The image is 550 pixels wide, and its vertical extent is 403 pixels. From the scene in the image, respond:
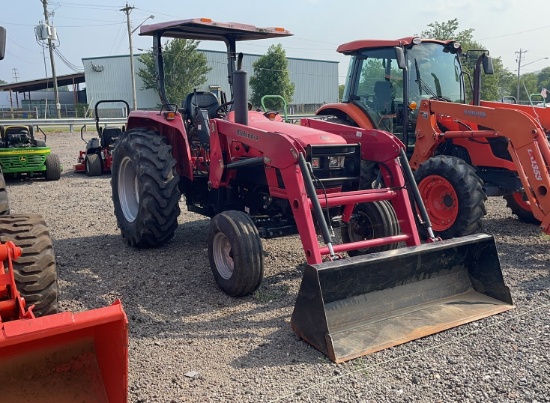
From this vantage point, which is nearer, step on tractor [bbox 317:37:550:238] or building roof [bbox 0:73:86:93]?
step on tractor [bbox 317:37:550:238]

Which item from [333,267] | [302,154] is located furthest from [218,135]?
[333,267]

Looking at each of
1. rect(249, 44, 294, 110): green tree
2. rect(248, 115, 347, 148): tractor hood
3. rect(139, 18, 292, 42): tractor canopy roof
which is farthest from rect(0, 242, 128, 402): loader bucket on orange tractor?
rect(249, 44, 294, 110): green tree

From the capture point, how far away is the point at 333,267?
360 centimetres

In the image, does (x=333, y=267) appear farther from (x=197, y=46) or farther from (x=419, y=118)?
(x=197, y=46)

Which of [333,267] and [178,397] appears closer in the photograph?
[178,397]

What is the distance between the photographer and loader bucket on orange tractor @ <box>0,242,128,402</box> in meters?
2.34

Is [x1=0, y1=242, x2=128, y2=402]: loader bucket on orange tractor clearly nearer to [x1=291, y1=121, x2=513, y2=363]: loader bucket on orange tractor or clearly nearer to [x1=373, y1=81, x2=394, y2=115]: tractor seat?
[x1=291, y1=121, x2=513, y2=363]: loader bucket on orange tractor

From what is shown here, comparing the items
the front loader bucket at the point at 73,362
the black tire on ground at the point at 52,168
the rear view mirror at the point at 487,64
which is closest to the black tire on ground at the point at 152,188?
the front loader bucket at the point at 73,362

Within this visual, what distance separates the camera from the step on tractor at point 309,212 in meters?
3.76

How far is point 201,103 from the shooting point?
20.2 feet

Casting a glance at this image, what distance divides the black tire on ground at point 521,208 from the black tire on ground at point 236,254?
14.6 ft

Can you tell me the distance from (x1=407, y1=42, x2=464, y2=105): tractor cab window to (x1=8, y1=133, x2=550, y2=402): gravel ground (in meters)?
2.51

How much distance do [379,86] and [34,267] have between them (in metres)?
5.75

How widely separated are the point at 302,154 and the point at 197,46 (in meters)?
36.9
